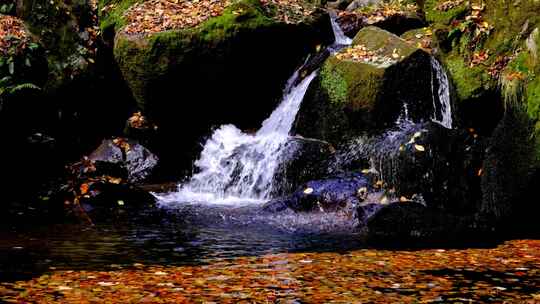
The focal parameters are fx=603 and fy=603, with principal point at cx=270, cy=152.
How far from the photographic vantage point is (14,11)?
53.2 feet

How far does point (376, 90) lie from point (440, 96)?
4.46ft

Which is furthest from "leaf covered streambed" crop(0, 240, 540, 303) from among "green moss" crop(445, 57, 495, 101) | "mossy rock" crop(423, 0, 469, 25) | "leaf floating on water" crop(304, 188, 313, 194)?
"mossy rock" crop(423, 0, 469, 25)

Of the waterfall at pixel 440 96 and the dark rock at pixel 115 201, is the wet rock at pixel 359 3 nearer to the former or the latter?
the waterfall at pixel 440 96

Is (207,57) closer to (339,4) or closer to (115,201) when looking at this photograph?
(115,201)

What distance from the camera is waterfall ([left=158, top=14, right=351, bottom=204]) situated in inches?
517

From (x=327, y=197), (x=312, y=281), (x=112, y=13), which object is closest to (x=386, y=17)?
(x=327, y=197)

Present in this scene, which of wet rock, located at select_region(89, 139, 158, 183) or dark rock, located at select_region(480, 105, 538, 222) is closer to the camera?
dark rock, located at select_region(480, 105, 538, 222)

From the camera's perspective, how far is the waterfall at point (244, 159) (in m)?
13.1

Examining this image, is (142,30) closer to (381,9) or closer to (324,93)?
(324,93)

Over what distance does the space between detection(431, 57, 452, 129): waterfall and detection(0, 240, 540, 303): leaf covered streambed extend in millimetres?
5198

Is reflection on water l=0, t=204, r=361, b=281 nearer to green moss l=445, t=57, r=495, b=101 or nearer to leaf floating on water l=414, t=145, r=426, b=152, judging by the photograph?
leaf floating on water l=414, t=145, r=426, b=152

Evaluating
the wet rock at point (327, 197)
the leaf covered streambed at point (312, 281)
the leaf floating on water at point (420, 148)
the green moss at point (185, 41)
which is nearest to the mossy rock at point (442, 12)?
the leaf floating on water at point (420, 148)

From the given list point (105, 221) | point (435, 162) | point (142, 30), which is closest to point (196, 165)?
point (142, 30)

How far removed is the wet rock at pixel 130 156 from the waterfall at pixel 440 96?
23.2 ft
